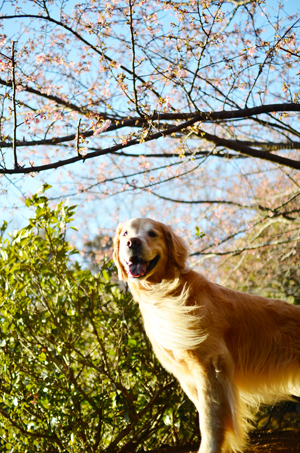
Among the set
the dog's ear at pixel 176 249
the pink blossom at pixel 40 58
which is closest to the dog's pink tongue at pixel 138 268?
the dog's ear at pixel 176 249

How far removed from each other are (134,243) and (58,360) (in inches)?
49.9

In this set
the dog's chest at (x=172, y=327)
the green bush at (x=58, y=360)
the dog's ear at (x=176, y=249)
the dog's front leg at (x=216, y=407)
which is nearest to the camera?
the dog's front leg at (x=216, y=407)

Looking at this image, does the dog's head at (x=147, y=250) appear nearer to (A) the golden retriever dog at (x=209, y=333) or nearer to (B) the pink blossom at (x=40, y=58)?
(A) the golden retriever dog at (x=209, y=333)

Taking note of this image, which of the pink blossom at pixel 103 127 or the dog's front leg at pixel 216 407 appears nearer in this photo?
the dog's front leg at pixel 216 407

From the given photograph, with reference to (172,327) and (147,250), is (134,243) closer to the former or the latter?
(147,250)

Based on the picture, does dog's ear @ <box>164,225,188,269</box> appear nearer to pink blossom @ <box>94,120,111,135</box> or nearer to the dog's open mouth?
the dog's open mouth

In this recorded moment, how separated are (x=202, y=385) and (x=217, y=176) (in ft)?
25.6

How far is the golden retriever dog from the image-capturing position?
3094 millimetres

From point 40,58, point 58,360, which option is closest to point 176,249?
point 58,360

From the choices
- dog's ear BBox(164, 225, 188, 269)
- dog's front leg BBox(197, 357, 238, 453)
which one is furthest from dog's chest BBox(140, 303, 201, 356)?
dog's ear BBox(164, 225, 188, 269)

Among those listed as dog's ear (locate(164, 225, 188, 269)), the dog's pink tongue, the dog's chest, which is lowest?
the dog's chest

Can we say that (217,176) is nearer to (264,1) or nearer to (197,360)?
(264,1)

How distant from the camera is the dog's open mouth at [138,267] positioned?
3.22 m

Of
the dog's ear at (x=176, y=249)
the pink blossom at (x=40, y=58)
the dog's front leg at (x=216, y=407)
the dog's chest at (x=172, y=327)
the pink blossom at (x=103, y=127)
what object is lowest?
the dog's front leg at (x=216, y=407)
